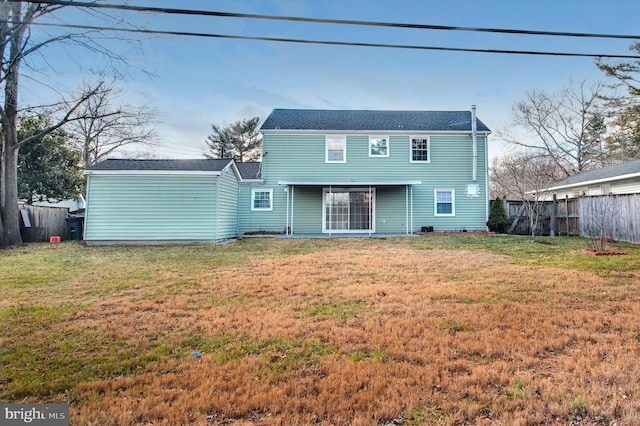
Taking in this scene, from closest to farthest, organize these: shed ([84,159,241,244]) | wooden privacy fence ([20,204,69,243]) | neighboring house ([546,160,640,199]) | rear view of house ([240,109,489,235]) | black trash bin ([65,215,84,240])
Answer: shed ([84,159,241,244]) → wooden privacy fence ([20,204,69,243]) → neighboring house ([546,160,640,199]) → black trash bin ([65,215,84,240]) → rear view of house ([240,109,489,235])

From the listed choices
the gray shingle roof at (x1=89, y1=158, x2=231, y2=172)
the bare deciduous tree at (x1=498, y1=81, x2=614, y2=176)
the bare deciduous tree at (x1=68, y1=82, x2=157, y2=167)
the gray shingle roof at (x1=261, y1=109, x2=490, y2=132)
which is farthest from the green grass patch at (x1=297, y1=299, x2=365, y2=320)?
the bare deciduous tree at (x1=498, y1=81, x2=614, y2=176)

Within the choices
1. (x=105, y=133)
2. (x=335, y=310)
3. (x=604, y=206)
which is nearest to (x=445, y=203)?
(x=604, y=206)

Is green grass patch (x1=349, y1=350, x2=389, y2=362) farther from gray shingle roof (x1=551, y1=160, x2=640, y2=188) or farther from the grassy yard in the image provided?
gray shingle roof (x1=551, y1=160, x2=640, y2=188)

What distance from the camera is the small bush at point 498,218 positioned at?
15.0 metres

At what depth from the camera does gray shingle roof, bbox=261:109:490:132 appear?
52.3 ft

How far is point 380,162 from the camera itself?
15891 millimetres

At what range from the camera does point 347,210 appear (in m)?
15.9

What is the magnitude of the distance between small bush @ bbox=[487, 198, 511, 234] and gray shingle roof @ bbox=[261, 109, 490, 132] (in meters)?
3.57

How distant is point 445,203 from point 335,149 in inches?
229

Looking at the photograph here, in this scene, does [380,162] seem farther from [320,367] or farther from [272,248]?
[320,367]

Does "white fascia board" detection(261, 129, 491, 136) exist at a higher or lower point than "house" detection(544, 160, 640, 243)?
higher

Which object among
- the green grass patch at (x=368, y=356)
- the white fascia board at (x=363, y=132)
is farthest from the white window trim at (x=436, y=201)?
the green grass patch at (x=368, y=356)

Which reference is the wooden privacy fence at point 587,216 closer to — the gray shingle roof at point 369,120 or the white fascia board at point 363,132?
the white fascia board at point 363,132

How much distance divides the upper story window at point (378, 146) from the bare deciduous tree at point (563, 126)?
45.6 feet
